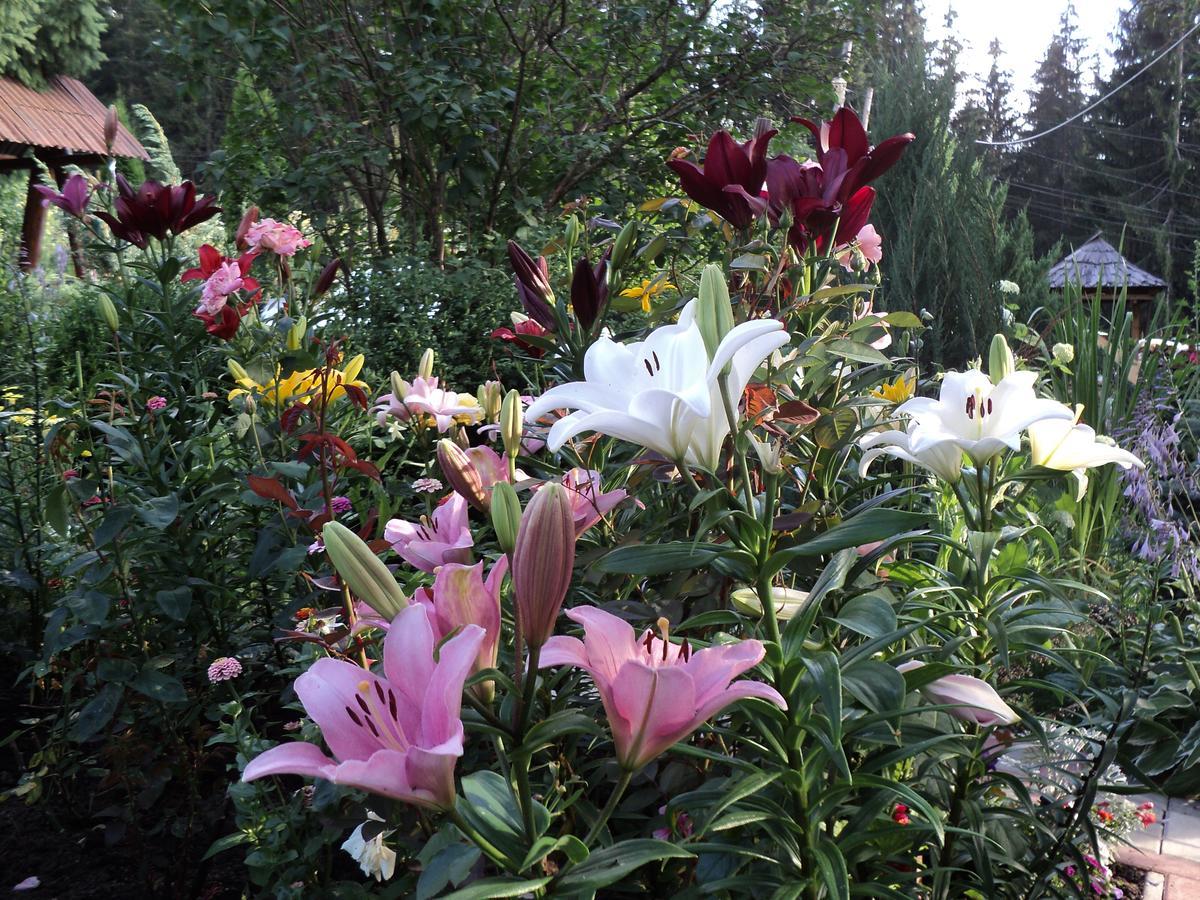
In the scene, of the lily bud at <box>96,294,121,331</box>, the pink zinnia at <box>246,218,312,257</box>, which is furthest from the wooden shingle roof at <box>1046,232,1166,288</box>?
the lily bud at <box>96,294,121,331</box>

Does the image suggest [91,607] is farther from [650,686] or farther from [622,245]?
[650,686]

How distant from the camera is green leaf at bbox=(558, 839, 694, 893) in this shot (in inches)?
26.7

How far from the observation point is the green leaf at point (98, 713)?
5.15ft

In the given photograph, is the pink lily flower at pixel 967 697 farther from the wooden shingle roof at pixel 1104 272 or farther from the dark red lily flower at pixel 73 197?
the wooden shingle roof at pixel 1104 272

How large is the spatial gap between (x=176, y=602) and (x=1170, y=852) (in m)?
2.14

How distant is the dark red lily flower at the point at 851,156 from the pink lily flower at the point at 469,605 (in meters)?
0.76

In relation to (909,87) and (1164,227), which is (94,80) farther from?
(1164,227)

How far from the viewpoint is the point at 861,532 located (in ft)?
2.69

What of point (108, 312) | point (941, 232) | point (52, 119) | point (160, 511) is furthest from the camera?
point (52, 119)

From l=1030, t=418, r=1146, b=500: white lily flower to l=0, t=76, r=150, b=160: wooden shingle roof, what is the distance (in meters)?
11.7

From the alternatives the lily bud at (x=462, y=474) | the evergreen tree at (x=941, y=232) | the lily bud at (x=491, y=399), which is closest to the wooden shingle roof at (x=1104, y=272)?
the evergreen tree at (x=941, y=232)

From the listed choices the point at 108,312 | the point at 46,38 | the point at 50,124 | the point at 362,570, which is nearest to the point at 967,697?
the point at 362,570

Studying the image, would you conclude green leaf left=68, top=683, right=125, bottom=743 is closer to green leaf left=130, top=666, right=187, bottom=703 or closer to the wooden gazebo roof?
green leaf left=130, top=666, right=187, bottom=703

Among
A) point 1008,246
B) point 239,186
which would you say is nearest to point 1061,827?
point 239,186
